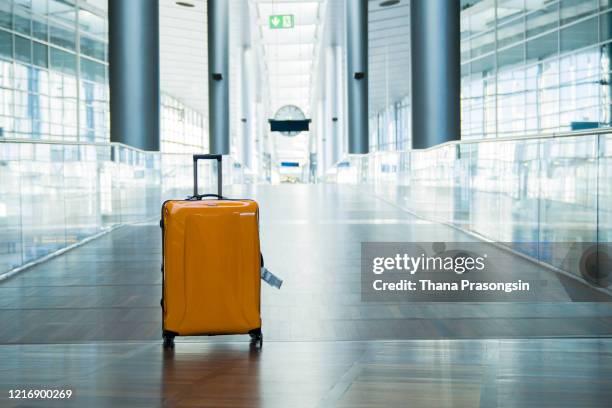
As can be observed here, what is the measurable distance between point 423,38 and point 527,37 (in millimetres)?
12821

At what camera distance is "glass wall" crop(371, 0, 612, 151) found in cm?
2139

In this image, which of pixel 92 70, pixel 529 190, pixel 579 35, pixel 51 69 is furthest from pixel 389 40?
pixel 529 190

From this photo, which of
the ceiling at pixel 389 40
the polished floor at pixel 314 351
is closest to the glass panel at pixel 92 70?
the ceiling at pixel 389 40

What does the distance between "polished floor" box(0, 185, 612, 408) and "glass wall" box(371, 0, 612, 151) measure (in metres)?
16.5

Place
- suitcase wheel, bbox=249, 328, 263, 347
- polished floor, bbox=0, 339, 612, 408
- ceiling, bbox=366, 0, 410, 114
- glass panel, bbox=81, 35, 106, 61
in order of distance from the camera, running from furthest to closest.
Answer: ceiling, bbox=366, 0, 410, 114 < glass panel, bbox=81, 35, 106, 61 < suitcase wheel, bbox=249, 328, 263, 347 < polished floor, bbox=0, 339, 612, 408

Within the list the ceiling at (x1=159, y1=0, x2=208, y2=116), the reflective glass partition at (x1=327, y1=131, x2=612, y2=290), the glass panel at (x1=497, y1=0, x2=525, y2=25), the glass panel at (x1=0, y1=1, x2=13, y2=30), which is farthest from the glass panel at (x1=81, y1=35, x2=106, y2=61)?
the reflective glass partition at (x1=327, y1=131, x2=612, y2=290)

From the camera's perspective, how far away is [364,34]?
30.8 meters

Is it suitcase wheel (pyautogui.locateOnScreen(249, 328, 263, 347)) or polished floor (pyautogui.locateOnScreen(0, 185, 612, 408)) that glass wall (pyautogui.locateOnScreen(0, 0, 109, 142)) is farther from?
suitcase wheel (pyautogui.locateOnScreen(249, 328, 263, 347))

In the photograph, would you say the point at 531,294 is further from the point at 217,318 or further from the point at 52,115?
the point at 52,115

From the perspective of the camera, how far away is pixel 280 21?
33.3m

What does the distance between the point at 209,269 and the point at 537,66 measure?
2411 cm

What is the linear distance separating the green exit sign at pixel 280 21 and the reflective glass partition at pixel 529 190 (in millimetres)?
21431

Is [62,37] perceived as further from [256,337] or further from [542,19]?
[256,337]

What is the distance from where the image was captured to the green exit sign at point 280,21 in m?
33.0
